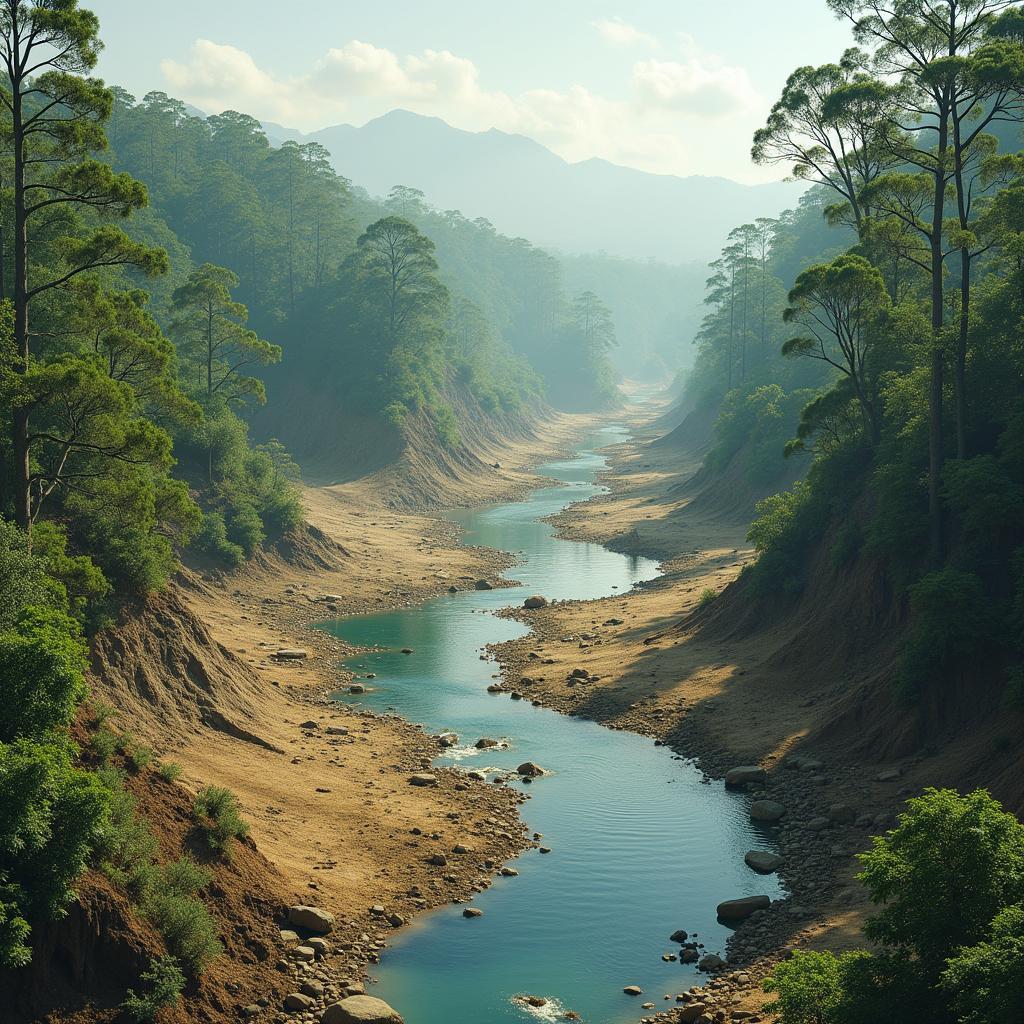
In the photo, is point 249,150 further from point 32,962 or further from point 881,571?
point 32,962

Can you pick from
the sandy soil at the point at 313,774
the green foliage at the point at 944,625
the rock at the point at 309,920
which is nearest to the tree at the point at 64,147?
the sandy soil at the point at 313,774

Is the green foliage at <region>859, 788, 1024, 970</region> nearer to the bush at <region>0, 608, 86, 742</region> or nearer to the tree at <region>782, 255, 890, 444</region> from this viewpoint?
the bush at <region>0, 608, 86, 742</region>

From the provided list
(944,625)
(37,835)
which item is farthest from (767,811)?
(37,835)

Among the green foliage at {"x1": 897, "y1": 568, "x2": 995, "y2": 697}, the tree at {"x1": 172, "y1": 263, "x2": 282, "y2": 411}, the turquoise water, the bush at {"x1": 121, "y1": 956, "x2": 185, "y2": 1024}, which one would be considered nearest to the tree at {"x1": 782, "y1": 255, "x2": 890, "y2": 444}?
the green foliage at {"x1": 897, "y1": 568, "x2": 995, "y2": 697}

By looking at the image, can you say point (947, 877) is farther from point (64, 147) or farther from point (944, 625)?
point (64, 147)

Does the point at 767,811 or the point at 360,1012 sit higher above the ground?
the point at 767,811

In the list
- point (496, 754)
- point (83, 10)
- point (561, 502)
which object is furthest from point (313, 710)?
point (561, 502)

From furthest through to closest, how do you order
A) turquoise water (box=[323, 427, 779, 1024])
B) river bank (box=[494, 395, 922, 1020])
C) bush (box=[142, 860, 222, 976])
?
river bank (box=[494, 395, 922, 1020]) → turquoise water (box=[323, 427, 779, 1024]) → bush (box=[142, 860, 222, 976])

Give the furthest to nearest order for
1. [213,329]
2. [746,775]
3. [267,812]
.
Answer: [213,329] < [746,775] < [267,812]
